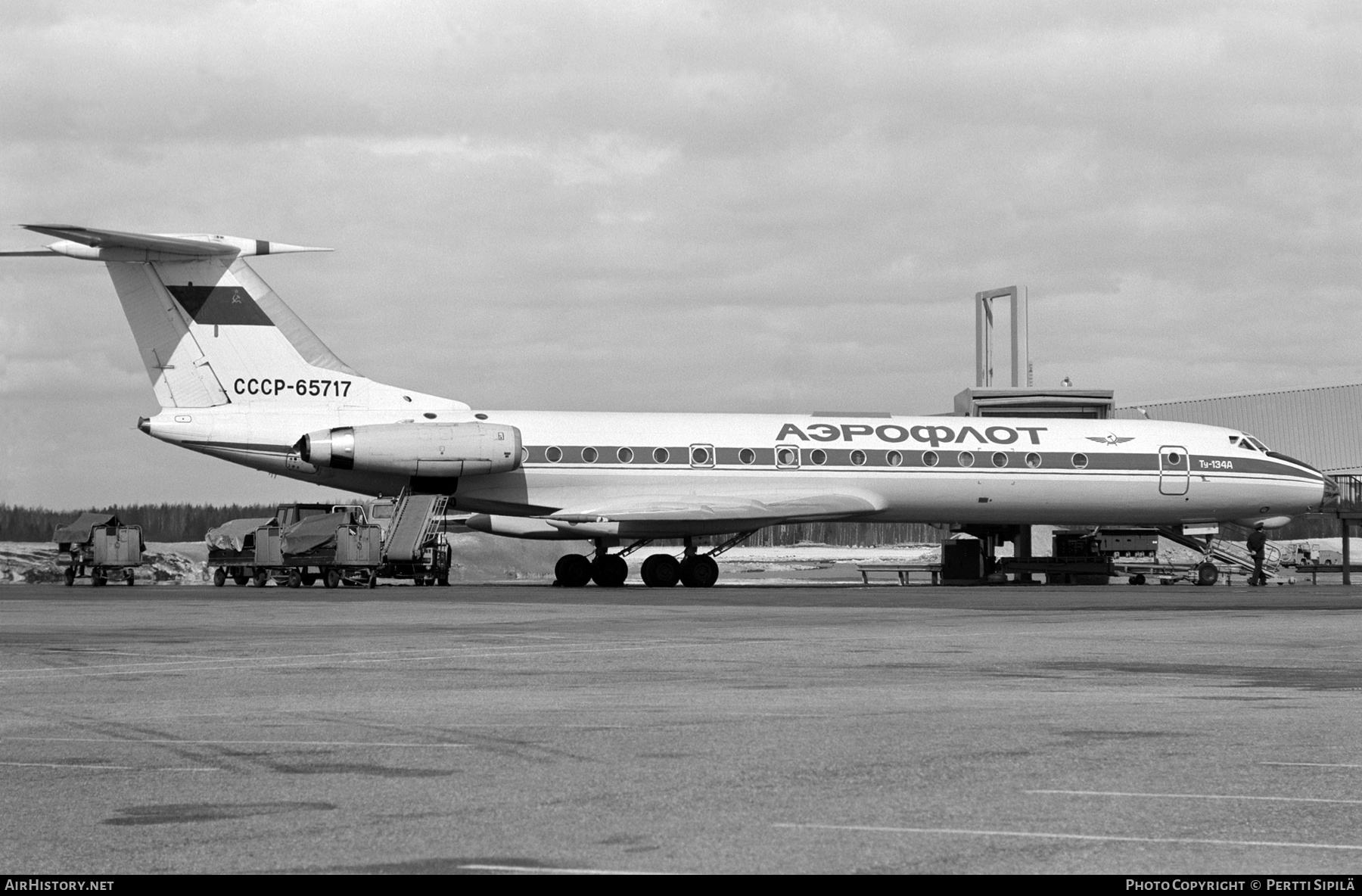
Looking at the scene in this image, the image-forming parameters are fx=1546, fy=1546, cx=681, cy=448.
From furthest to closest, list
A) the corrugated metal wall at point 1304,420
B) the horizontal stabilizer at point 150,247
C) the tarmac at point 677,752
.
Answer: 1. the corrugated metal wall at point 1304,420
2. the horizontal stabilizer at point 150,247
3. the tarmac at point 677,752

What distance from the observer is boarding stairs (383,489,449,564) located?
115ft

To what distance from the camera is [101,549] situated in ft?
129

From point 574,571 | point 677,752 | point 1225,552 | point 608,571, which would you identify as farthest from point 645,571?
point 677,752

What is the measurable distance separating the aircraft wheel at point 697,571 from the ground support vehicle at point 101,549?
13996 mm

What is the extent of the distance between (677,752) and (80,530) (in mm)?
35635

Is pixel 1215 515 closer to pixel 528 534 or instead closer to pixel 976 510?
pixel 976 510

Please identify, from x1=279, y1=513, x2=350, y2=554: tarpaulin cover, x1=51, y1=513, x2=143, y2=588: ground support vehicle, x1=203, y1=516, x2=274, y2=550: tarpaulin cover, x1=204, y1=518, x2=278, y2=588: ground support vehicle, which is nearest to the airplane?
x1=279, y1=513, x2=350, y2=554: tarpaulin cover

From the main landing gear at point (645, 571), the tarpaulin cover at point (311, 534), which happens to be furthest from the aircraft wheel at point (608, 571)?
the tarpaulin cover at point (311, 534)

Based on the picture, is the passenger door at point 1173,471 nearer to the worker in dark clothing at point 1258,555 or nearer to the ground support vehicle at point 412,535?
the worker in dark clothing at point 1258,555

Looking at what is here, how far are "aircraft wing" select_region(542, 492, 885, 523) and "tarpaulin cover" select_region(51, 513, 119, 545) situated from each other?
1282 cm

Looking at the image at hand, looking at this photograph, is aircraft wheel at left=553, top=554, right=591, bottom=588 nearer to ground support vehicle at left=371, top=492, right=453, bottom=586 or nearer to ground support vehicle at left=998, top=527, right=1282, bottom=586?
ground support vehicle at left=371, top=492, right=453, bottom=586

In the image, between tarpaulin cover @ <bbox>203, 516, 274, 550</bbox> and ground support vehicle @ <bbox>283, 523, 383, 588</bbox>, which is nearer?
ground support vehicle @ <bbox>283, 523, 383, 588</bbox>

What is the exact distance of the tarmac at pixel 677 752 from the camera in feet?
19.2

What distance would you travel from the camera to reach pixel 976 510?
126 ft
